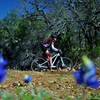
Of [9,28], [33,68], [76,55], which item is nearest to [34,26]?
[76,55]

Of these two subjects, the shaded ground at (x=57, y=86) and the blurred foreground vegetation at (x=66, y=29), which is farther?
the blurred foreground vegetation at (x=66, y=29)

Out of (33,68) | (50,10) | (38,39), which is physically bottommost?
(33,68)

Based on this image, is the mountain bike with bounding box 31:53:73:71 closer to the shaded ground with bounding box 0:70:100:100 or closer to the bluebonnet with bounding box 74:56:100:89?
the shaded ground with bounding box 0:70:100:100

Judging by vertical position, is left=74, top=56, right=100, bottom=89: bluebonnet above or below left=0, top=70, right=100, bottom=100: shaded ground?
above

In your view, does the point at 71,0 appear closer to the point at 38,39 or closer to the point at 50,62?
the point at 38,39

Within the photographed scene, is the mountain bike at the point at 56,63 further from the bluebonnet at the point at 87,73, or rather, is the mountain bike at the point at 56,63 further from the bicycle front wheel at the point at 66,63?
the bluebonnet at the point at 87,73

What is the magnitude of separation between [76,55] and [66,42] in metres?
1.05

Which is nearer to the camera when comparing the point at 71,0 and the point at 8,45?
the point at 71,0

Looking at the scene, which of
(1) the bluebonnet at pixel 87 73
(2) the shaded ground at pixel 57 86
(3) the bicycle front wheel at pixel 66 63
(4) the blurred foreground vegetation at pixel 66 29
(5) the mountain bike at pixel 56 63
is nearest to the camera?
(1) the bluebonnet at pixel 87 73

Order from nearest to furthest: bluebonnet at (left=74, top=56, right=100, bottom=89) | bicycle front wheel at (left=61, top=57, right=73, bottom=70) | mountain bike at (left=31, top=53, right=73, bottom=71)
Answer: bluebonnet at (left=74, top=56, right=100, bottom=89) → bicycle front wheel at (left=61, top=57, right=73, bottom=70) → mountain bike at (left=31, top=53, right=73, bottom=71)

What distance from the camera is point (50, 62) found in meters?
18.8

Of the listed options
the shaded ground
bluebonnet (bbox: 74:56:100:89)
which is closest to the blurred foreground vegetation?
the shaded ground

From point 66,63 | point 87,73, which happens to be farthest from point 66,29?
point 87,73

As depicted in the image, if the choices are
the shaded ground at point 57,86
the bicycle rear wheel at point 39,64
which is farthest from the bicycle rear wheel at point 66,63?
the shaded ground at point 57,86
